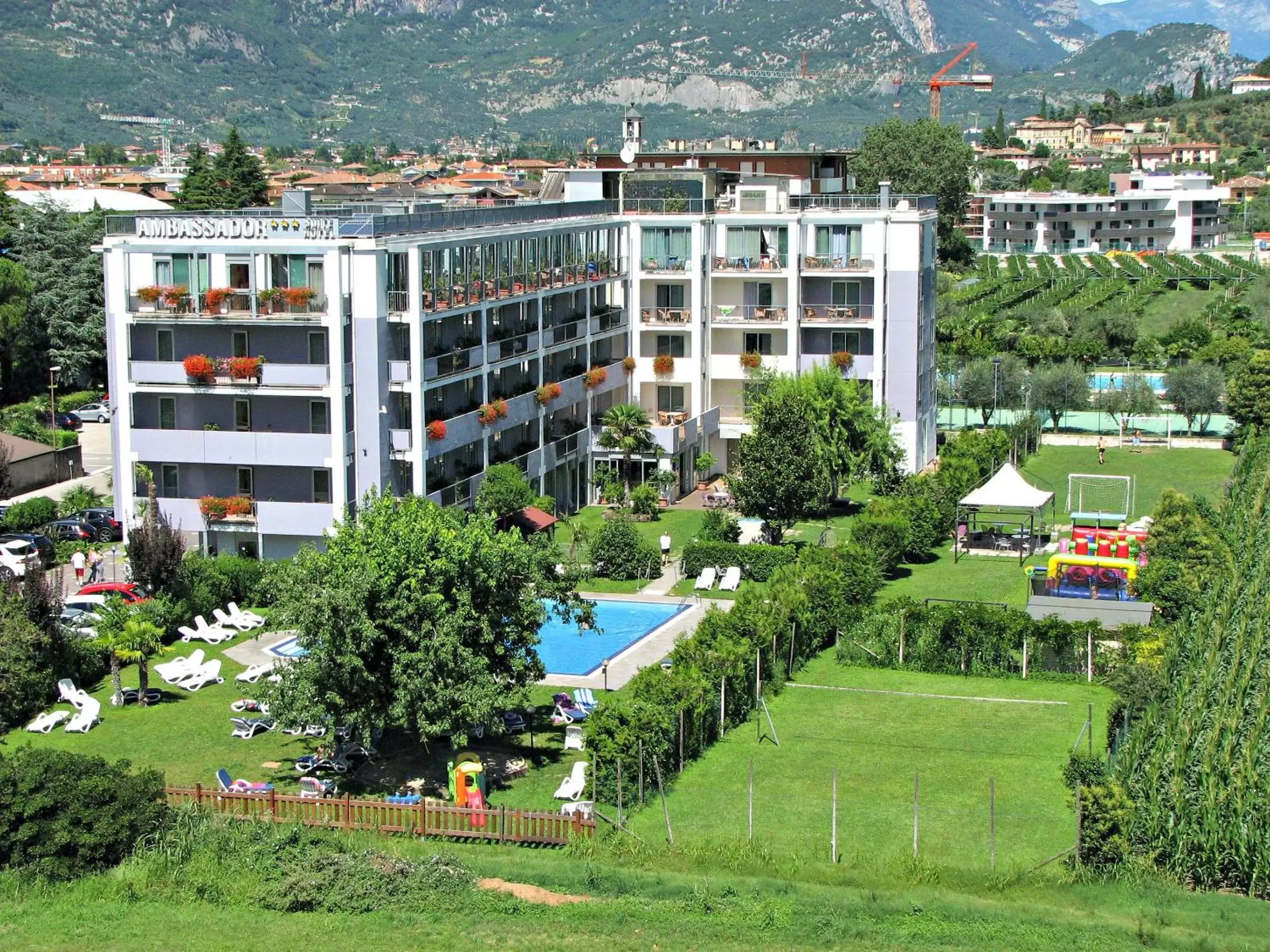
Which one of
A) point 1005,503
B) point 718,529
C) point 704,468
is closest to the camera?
point 718,529

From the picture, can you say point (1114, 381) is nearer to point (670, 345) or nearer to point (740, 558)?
point (670, 345)

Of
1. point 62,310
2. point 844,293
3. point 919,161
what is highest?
point 919,161

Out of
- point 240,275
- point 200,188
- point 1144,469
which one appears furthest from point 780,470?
point 200,188

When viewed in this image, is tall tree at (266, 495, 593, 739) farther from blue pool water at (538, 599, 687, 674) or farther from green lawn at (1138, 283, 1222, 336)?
green lawn at (1138, 283, 1222, 336)

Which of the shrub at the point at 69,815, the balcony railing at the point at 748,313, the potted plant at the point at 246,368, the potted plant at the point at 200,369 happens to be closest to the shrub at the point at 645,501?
the balcony railing at the point at 748,313

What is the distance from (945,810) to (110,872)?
13408 millimetres

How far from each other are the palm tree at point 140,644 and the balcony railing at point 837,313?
1225 inches

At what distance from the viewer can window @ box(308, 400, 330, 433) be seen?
147 feet

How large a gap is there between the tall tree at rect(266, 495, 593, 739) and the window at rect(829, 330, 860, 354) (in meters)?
31.6

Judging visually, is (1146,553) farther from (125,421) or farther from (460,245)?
(125,421)

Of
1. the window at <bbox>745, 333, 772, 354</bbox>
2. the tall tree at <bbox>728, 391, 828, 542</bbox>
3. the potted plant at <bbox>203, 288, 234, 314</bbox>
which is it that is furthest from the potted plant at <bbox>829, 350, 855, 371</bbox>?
the potted plant at <bbox>203, 288, 234, 314</bbox>

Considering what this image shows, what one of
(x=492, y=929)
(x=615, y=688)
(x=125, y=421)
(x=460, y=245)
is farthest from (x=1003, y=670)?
(x=125, y=421)

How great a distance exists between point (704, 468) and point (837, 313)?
23.8ft

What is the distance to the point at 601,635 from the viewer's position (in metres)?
40.2
